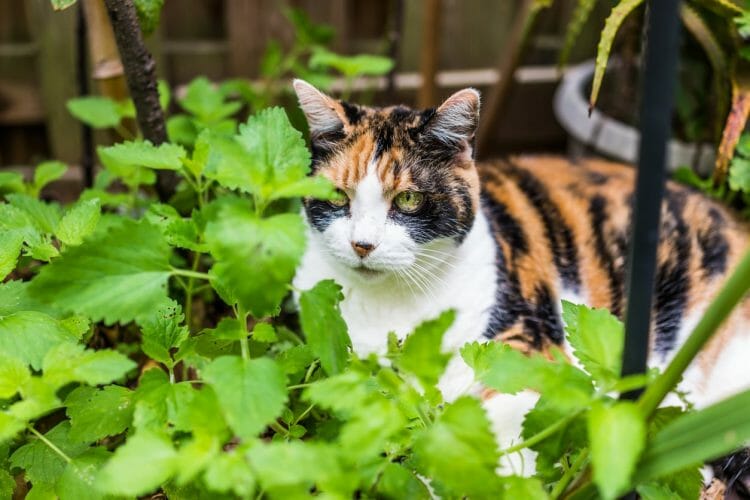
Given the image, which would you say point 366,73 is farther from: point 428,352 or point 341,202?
point 428,352

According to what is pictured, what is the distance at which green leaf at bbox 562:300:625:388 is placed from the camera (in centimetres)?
99

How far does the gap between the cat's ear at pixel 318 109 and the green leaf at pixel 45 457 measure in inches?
29.2

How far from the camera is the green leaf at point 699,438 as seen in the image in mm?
844

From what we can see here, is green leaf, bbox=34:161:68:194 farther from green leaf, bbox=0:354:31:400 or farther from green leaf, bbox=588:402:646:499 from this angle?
green leaf, bbox=588:402:646:499

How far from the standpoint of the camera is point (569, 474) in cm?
104

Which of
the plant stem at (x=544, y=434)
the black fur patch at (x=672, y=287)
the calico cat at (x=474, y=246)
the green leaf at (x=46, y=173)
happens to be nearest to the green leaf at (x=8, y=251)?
the calico cat at (x=474, y=246)

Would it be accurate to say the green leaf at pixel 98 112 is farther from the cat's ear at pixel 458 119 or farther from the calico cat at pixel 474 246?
the cat's ear at pixel 458 119

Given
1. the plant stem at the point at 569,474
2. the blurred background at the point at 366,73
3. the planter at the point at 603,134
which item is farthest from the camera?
the blurred background at the point at 366,73

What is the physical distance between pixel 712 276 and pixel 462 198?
69cm

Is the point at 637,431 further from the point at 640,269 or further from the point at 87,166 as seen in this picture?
the point at 87,166

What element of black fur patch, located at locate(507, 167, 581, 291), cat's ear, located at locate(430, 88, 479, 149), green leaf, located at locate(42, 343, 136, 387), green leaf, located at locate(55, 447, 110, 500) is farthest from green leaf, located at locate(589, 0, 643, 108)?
green leaf, located at locate(55, 447, 110, 500)

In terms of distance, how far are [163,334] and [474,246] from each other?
71 centimetres

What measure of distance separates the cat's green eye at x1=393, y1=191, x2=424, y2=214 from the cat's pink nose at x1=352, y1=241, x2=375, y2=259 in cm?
12

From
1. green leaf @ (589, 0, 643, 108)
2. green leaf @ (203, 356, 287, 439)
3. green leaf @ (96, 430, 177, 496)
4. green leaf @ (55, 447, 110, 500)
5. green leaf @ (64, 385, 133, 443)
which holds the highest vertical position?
green leaf @ (589, 0, 643, 108)
